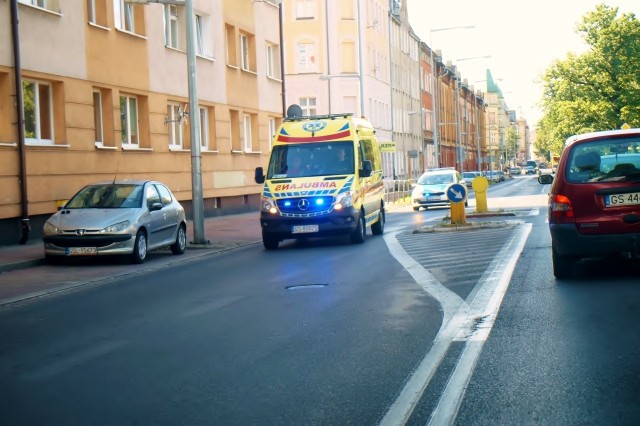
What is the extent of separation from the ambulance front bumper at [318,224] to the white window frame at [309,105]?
4271cm

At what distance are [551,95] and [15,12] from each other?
69.9 metres

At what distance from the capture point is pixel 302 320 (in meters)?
9.60

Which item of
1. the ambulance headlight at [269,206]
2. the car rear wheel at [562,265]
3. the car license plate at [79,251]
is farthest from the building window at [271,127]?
the car rear wheel at [562,265]

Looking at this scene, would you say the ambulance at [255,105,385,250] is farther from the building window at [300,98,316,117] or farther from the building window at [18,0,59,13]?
the building window at [300,98,316,117]

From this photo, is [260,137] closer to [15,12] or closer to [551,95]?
[15,12]

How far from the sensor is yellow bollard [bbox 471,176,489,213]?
27641 mm

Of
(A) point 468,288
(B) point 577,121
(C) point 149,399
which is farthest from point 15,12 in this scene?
(B) point 577,121

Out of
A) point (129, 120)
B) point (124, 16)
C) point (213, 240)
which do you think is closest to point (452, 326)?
point (213, 240)

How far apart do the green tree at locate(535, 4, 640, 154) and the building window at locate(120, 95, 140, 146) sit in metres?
58.0

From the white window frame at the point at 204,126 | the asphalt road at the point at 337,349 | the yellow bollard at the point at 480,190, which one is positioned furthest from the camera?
the white window frame at the point at 204,126

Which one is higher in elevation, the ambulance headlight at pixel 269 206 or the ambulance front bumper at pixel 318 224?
the ambulance headlight at pixel 269 206

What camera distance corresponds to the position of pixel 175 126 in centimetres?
3247

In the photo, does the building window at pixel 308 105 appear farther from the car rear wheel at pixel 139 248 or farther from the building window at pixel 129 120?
the car rear wheel at pixel 139 248

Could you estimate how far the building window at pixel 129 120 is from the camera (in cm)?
2866
